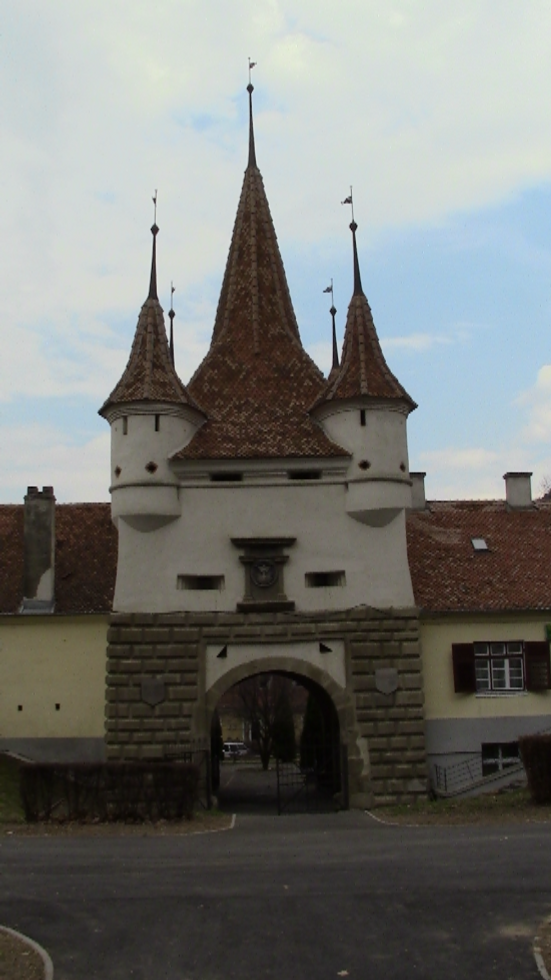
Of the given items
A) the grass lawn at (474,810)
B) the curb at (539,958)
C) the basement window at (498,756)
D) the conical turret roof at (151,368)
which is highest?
the conical turret roof at (151,368)

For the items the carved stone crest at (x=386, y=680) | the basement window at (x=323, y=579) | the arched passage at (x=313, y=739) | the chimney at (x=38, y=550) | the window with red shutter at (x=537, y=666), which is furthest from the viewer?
the chimney at (x=38, y=550)

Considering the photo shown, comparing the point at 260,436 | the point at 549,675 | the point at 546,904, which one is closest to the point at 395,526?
the point at 260,436

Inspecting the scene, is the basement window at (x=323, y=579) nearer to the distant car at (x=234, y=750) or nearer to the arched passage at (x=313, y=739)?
the arched passage at (x=313, y=739)

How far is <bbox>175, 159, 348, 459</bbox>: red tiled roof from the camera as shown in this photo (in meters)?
24.9

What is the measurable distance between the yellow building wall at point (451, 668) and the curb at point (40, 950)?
16.3 metres

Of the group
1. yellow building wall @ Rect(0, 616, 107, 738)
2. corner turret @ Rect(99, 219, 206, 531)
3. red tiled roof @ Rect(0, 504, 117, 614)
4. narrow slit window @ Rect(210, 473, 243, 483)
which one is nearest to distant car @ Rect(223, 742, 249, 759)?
red tiled roof @ Rect(0, 504, 117, 614)

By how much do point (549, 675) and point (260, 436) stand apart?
9403 millimetres

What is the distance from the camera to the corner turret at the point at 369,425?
2417 centimetres

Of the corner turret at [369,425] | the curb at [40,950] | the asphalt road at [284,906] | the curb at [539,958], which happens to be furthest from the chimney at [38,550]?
the curb at [539,958]

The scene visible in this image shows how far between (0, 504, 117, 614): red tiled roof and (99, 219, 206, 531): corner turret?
3686mm

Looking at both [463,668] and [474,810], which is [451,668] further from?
[474,810]

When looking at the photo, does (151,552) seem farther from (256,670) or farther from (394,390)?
(394,390)

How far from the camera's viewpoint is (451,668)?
25.7m

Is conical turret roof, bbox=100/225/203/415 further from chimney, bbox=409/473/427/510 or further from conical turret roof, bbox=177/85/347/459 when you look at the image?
chimney, bbox=409/473/427/510
